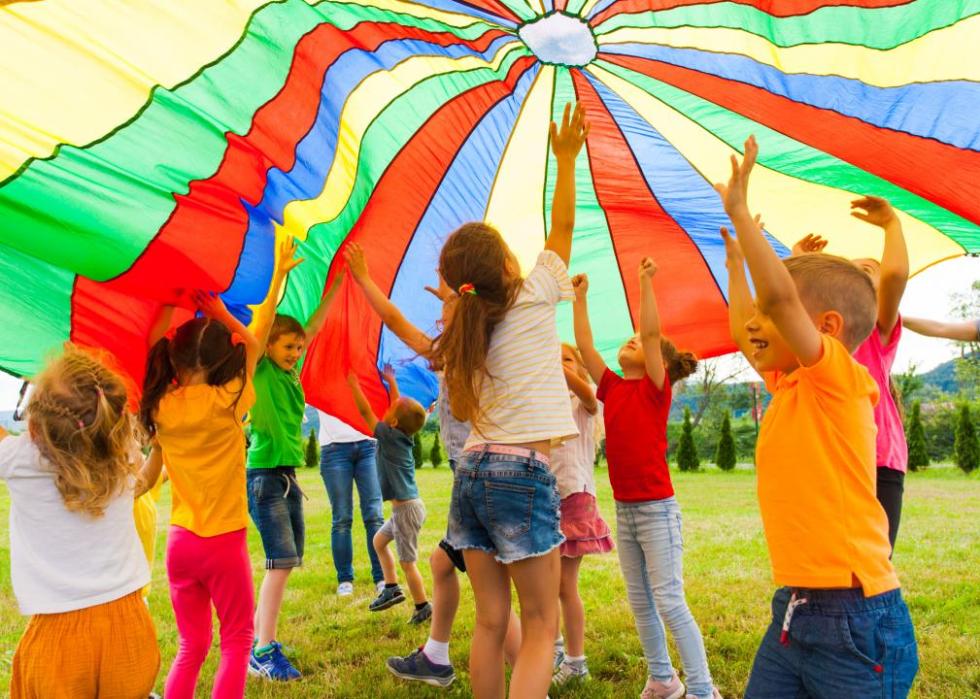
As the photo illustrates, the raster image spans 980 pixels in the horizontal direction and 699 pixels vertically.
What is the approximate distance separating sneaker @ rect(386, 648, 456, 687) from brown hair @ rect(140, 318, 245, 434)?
1306 millimetres

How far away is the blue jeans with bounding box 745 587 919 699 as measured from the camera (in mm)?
1593

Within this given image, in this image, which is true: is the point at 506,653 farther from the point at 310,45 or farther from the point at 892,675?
the point at 310,45

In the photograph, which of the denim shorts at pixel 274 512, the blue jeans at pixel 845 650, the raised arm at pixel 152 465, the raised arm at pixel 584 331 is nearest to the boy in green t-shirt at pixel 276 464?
the denim shorts at pixel 274 512

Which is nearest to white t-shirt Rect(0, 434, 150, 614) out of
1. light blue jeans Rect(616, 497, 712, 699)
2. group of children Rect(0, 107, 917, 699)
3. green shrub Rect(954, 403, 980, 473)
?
group of children Rect(0, 107, 917, 699)

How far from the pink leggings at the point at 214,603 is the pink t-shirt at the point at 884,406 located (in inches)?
84.6

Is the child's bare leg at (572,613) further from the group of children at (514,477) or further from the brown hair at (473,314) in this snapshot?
the brown hair at (473,314)

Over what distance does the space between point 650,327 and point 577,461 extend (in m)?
0.82

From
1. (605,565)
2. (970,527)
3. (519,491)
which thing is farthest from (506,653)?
(970,527)

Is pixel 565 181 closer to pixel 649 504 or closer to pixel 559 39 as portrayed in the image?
pixel 559 39

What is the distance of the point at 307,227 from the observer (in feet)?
10.2

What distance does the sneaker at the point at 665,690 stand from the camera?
299cm

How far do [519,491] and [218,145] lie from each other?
154 cm

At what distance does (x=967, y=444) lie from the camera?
18625 millimetres

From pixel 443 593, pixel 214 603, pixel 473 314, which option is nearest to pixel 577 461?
pixel 443 593
